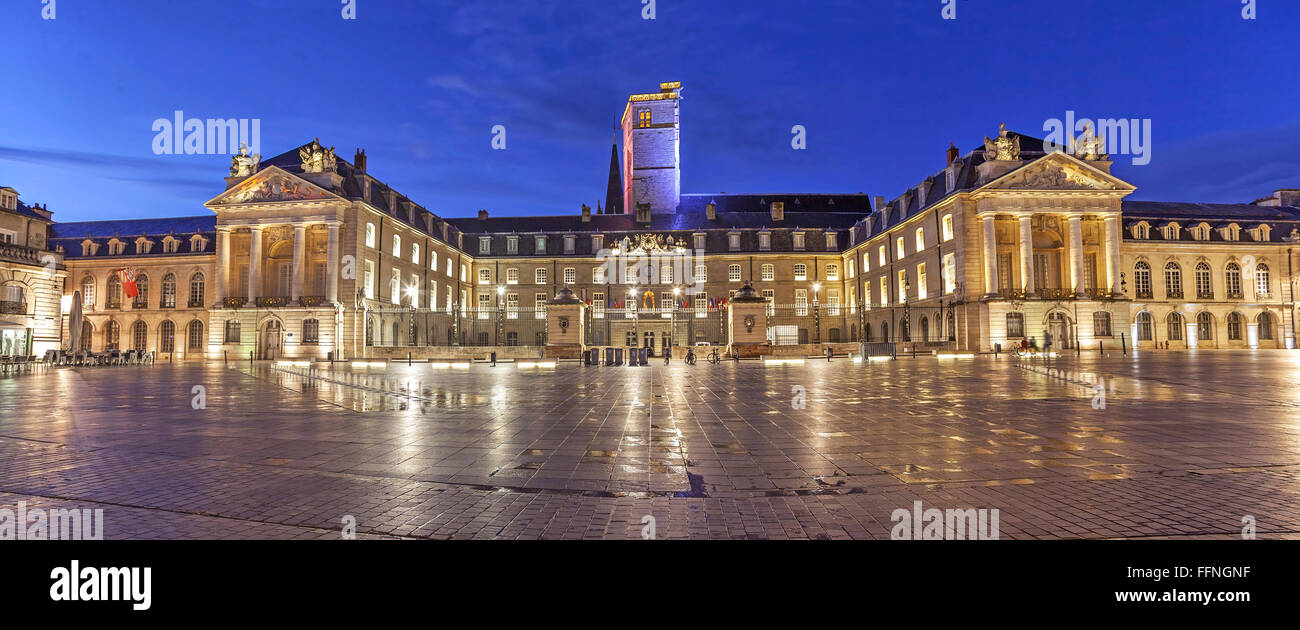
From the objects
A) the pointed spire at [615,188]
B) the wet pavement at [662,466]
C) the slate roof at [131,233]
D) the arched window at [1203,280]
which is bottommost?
the wet pavement at [662,466]

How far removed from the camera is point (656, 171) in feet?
258

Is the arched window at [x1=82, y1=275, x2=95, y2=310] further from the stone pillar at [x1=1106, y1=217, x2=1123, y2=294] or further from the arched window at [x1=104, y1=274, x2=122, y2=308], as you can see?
the stone pillar at [x1=1106, y1=217, x2=1123, y2=294]

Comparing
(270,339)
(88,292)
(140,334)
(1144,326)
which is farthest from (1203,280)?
(88,292)

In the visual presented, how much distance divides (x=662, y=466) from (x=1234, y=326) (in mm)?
65344

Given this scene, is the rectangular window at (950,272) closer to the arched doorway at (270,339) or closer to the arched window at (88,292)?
the arched doorway at (270,339)

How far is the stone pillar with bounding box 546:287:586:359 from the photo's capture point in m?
33.3

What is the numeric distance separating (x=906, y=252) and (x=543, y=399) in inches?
1778

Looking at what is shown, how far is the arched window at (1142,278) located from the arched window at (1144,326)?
67.3 inches

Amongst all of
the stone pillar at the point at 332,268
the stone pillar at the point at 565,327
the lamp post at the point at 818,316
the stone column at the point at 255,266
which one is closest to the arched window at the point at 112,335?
the stone column at the point at 255,266

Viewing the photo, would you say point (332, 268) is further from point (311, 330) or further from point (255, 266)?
point (255, 266)

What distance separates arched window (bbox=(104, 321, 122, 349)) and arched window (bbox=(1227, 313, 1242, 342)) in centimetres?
9107

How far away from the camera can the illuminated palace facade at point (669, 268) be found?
4184 centimetres
